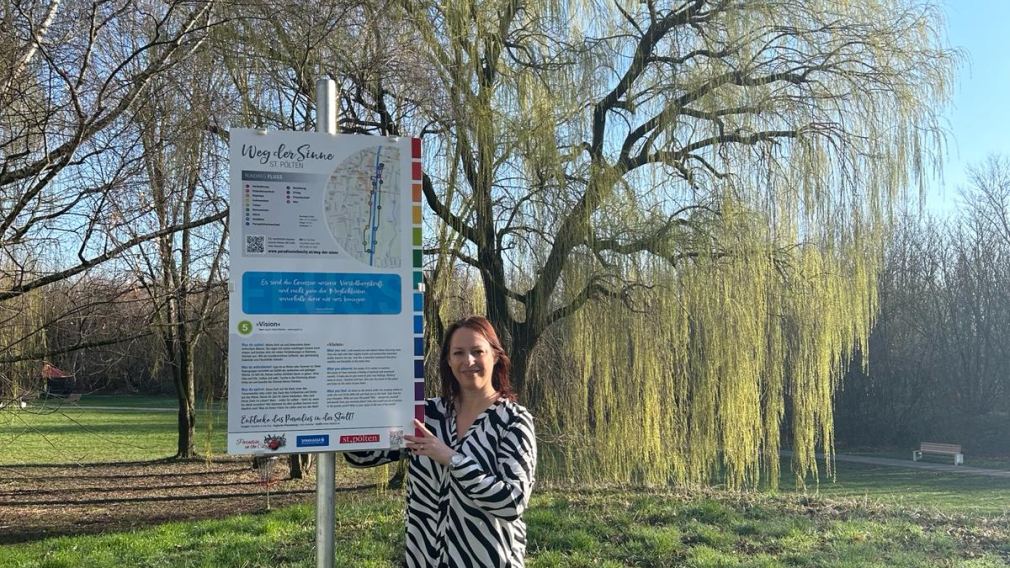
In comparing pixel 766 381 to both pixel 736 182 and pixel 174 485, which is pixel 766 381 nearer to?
pixel 736 182

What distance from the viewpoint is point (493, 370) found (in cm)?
259

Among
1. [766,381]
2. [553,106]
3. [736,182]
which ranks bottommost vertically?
[766,381]

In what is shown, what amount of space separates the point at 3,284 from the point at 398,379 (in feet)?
15.9

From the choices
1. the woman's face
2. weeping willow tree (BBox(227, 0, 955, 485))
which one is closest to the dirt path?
weeping willow tree (BBox(227, 0, 955, 485))

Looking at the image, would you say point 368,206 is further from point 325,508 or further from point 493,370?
point 325,508

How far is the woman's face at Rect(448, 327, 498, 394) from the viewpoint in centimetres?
244

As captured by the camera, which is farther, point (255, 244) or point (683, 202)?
point (683, 202)

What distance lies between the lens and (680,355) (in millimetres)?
6832

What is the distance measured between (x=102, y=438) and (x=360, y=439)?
20.8m

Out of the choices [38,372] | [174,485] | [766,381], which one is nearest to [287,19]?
[38,372]

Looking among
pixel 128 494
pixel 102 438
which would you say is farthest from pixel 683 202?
pixel 102 438

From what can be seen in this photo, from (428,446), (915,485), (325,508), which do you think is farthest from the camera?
(915,485)

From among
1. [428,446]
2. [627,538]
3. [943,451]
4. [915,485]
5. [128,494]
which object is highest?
[428,446]

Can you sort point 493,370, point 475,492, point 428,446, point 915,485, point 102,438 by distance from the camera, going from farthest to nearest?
point 102,438 < point 915,485 < point 493,370 < point 428,446 < point 475,492
